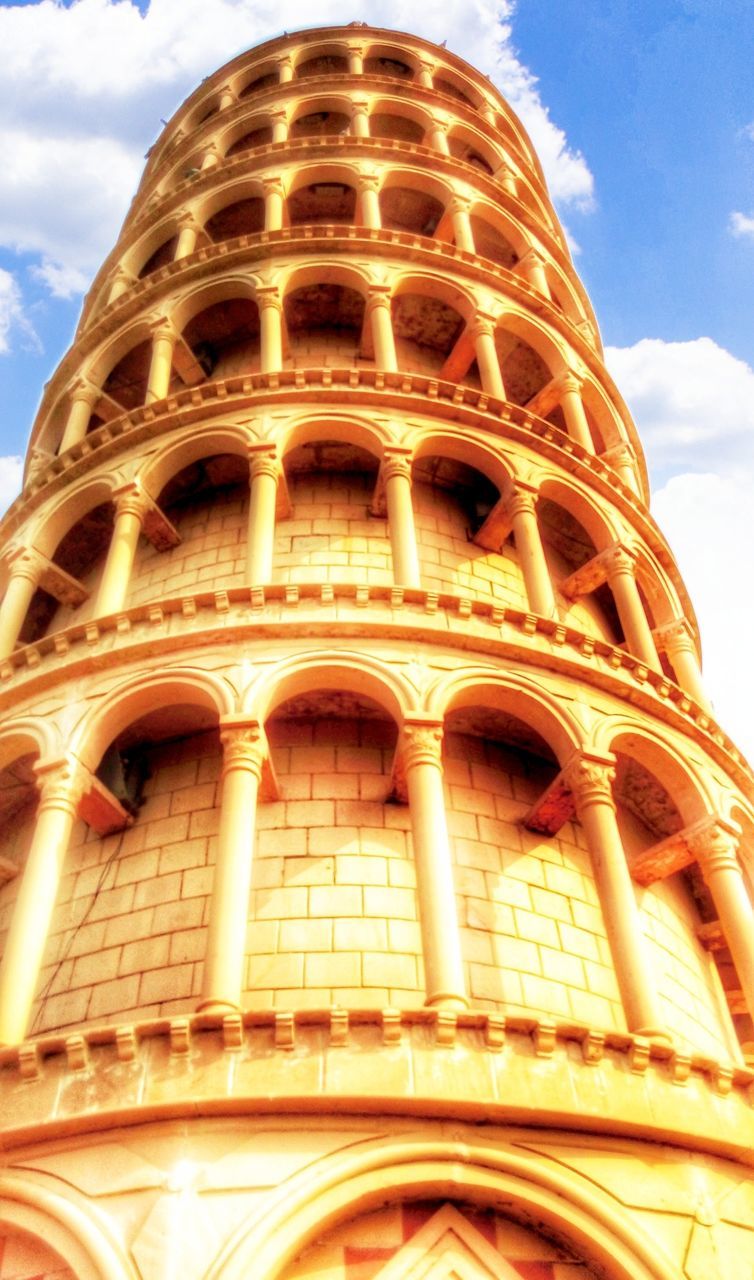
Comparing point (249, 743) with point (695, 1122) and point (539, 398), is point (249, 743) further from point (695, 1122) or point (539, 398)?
point (539, 398)

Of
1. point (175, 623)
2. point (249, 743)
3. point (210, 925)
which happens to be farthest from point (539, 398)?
point (210, 925)

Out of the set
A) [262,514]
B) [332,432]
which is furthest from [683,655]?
[262,514]

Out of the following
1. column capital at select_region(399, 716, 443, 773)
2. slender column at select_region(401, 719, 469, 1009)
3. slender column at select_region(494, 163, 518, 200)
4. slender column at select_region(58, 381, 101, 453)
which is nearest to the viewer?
slender column at select_region(401, 719, 469, 1009)

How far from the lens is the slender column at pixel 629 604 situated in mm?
15188

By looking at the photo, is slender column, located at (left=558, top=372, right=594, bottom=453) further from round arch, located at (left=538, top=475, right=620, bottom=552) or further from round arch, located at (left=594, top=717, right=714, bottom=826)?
round arch, located at (left=594, top=717, right=714, bottom=826)

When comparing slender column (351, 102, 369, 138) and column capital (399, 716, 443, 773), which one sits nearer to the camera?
column capital (399, 716, 443, 773)

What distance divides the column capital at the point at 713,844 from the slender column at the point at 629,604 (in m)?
2.53

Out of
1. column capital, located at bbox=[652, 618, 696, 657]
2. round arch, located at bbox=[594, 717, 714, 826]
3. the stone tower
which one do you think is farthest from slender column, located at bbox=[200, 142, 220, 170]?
round arch, located at bbox=[594, 717, 714, 826]

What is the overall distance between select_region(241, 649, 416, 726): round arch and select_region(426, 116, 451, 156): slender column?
16.4 meters

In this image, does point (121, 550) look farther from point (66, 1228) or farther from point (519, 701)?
point (66, 1228)

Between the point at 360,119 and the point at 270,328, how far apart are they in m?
8.88

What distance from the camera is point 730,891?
11.9 meters

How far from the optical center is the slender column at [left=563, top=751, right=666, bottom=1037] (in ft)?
32.7

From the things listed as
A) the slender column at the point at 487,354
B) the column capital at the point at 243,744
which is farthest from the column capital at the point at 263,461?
the column capital at the point at 243,744
